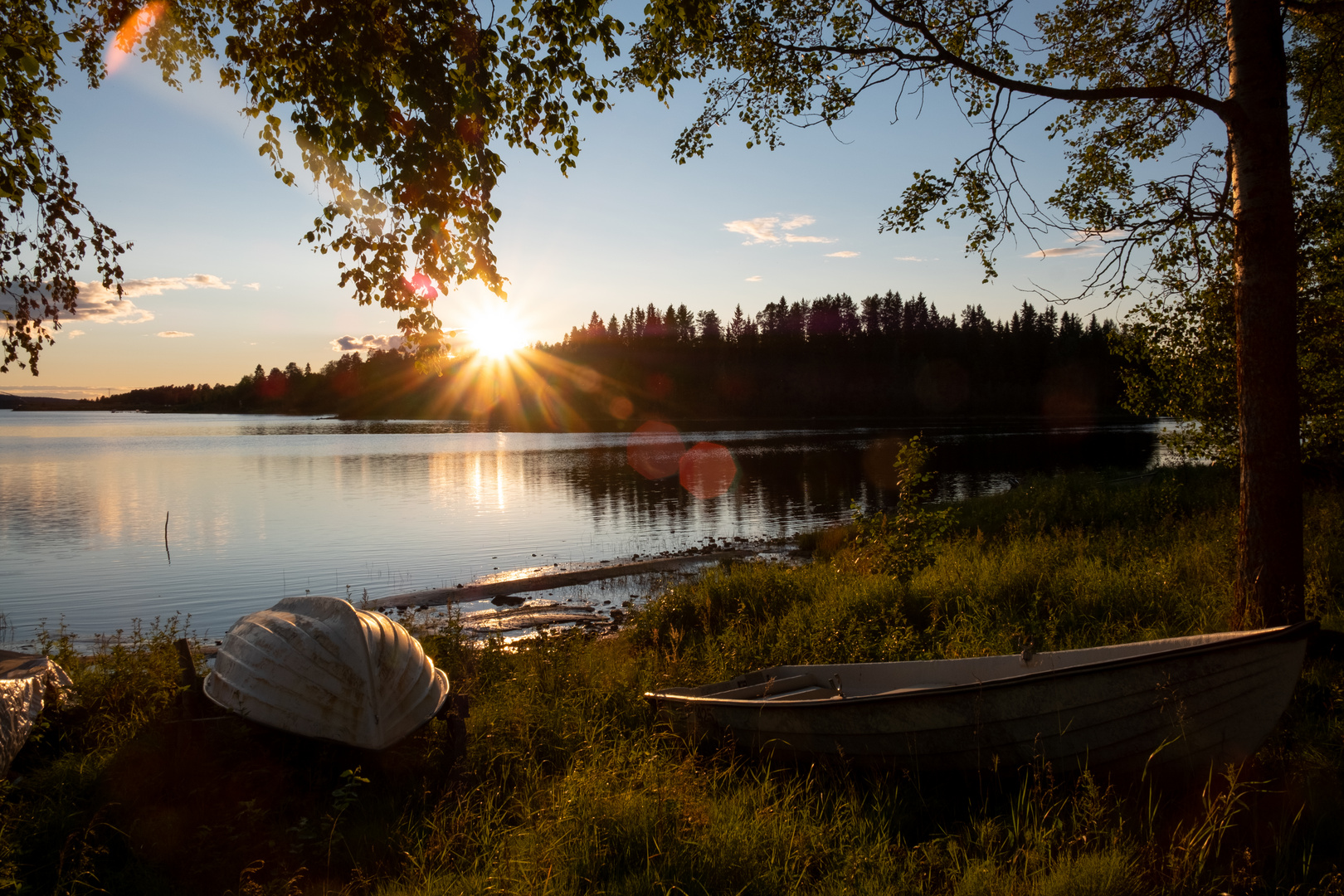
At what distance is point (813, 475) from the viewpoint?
4166 centimetres

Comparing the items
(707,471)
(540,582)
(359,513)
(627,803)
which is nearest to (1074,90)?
(627,803)

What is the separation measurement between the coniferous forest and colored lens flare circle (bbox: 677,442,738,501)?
1917 inches

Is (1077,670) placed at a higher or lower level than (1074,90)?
lower

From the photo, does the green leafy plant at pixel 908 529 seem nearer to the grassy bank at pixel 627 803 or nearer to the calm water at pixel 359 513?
the grassy bank at pixel 627 803

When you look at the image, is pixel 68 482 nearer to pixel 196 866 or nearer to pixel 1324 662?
pixel 196 866

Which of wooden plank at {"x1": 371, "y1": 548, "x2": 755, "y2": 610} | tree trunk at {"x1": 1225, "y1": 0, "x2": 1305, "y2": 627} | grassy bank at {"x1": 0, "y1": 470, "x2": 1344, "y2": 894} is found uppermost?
tree trunk at {"x1": 1225, "y1": 0, "x2": 1305, "y2": 627}

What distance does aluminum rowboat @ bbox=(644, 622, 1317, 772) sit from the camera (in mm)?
4457

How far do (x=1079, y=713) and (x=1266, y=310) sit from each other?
3854 mm

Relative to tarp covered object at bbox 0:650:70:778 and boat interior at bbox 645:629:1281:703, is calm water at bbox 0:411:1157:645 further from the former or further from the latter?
boat interior at bbox 645:629:1281:703

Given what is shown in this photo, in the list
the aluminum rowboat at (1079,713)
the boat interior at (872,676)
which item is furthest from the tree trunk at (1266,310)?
the aluminum rowboat at (1079,713)

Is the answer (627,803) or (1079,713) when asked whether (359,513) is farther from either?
(1079,713)

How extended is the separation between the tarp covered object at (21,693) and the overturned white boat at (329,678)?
1.25 metres

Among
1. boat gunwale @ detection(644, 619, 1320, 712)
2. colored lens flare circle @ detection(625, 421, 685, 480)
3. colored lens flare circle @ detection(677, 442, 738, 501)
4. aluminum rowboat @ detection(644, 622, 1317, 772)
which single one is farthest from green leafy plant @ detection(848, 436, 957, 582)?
colored lens flare circle @ detection(625, 421, 685, 480)

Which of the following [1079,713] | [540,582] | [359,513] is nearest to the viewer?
[1079,713]
